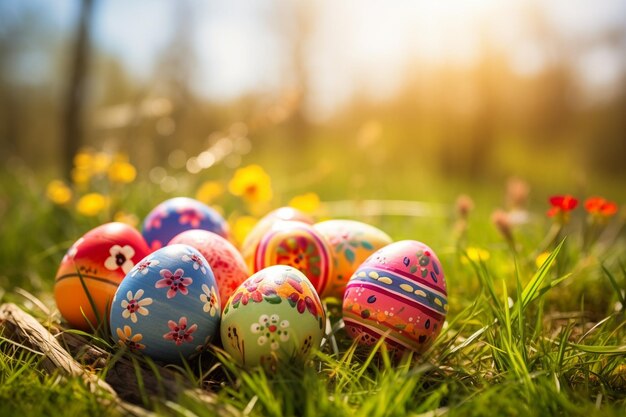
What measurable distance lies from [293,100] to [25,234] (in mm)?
1914

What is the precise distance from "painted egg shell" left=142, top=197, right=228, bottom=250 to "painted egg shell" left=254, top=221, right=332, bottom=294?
16.5 inches

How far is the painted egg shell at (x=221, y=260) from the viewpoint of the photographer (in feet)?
6.65

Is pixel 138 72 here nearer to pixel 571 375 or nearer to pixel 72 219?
pixel 72 219

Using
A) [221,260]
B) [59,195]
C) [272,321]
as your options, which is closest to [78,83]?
[59,195]

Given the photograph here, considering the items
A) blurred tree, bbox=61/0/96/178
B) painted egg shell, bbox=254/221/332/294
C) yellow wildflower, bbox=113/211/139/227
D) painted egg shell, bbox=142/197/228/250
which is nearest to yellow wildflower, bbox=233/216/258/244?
painted egg shell, bbox=142/197/228/250

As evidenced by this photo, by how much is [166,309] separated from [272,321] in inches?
13.2

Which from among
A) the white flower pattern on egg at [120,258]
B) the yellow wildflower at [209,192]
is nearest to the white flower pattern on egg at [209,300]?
the white flower pattern on egg at [120,258]

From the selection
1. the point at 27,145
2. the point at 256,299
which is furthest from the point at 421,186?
the point at 27,145

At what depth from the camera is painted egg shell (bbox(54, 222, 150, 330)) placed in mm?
2070

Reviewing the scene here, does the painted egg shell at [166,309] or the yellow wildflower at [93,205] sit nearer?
the painted egg shell at [166,309]

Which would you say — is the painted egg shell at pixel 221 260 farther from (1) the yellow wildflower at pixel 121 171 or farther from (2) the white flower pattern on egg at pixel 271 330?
(1) the yellow wildflower at pixel 121 171

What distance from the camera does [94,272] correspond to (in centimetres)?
207

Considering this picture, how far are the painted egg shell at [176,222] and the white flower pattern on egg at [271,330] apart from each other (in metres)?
0.87

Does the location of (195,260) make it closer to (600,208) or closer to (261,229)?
(261,229)
